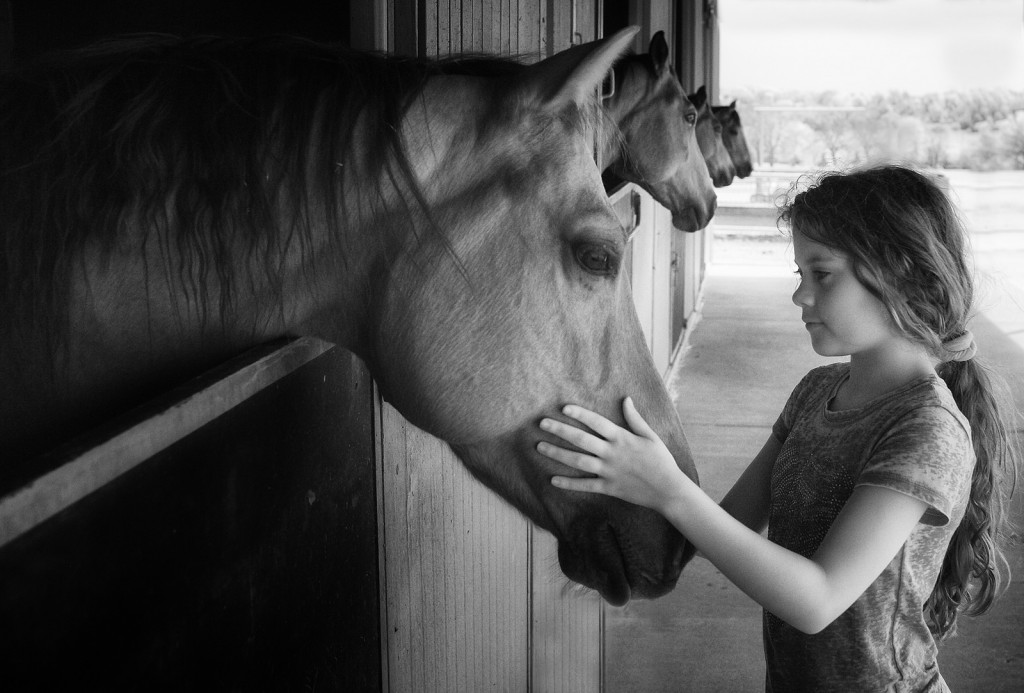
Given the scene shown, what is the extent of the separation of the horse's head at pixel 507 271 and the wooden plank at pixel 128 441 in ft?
0.86

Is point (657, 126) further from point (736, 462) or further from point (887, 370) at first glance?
point (887, 370)

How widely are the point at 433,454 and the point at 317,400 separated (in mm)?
587

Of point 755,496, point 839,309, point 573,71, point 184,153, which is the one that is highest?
point 573,71

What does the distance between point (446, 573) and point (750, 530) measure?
0.74 metres

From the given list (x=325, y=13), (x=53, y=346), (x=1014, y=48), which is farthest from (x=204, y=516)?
(x=1014, y=48)

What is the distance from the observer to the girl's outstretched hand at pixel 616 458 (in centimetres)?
112

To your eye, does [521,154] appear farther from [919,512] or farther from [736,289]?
[736,289]

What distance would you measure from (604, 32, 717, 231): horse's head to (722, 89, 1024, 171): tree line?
726 inches

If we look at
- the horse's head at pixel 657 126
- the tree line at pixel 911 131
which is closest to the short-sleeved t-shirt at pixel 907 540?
the horse's head at pixel 657 126

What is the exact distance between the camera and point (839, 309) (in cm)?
130

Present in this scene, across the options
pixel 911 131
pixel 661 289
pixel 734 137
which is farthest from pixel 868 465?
pixel 911 131

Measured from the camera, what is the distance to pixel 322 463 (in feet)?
3.53

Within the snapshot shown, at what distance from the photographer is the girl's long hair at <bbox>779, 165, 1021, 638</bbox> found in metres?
1.28

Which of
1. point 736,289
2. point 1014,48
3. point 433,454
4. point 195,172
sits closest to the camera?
point 195,172
